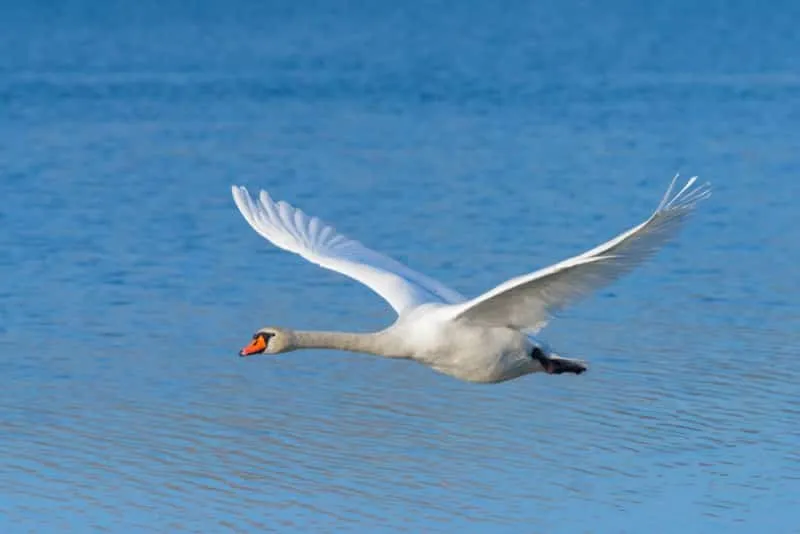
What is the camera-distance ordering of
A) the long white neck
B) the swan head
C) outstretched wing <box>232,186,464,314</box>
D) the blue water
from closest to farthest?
the long white neck < the swan head < outstretched wing <box>232,186,464,314</box> < the blue water

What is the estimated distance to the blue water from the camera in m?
12.6

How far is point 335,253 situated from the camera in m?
12.7

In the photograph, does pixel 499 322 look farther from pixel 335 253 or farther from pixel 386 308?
pixel 386 308

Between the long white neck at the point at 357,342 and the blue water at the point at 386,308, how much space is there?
1242 mm

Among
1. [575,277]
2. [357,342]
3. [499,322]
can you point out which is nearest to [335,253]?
[357,342]

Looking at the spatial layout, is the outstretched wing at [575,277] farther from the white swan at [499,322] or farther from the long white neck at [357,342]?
the long white neck at [357,342]

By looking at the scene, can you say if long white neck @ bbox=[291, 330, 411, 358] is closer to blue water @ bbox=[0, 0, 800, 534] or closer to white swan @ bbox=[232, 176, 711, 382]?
white swan @ bbox=[232, 176, 711, 382]

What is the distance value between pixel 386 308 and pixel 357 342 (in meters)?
6.12

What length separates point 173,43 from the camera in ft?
155

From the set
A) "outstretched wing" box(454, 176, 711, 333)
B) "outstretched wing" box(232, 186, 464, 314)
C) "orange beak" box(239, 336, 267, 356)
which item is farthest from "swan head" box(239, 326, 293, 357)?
"outstretched wing" box(454, 176, 711, 333)

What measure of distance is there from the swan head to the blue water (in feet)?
3.80

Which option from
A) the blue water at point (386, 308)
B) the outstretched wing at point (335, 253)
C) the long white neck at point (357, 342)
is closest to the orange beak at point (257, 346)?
the long white neck at point (357, 342)

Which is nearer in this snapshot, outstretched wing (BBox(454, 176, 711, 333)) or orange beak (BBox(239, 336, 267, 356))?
outstretched wing (BBox(454, 176, 711, 333))

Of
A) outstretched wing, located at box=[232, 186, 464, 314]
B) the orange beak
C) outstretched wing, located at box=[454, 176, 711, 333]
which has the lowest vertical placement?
the orange beak
